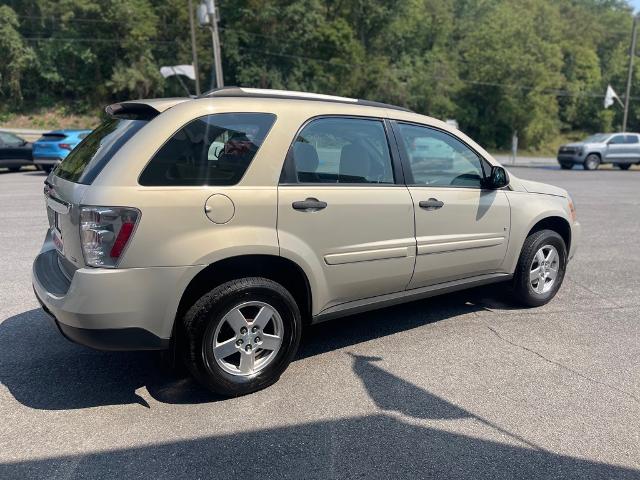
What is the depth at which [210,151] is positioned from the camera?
3.16 meters

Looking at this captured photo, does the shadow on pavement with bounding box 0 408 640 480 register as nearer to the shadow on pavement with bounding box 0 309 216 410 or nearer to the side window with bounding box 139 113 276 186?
the shadow on pavement with bounding box 0 309 216 410

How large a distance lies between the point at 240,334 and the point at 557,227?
11.3 ft

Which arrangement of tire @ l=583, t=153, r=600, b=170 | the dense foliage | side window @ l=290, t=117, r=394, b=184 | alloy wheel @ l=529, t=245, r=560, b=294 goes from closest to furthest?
side window @ l=290, t=117, r=394, b=184
alloy wheel @ l=529, t=245, r=560, b=294
tire @ l=583, t=153, r=600, b=170
the dense foliage

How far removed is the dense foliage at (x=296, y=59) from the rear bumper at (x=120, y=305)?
4465 centimetres

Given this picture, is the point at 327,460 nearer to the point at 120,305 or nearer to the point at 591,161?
the point at 120,305

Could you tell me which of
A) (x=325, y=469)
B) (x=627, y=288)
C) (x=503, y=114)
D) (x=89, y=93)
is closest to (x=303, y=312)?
(x=325, y=469)

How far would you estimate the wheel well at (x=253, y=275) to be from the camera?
125 inches

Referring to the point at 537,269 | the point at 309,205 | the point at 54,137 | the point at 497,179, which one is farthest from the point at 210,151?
the point at 54,137

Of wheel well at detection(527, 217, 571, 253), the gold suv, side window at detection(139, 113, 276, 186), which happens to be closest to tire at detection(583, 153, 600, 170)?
wheel well at detection(527, 217, 571, 253)

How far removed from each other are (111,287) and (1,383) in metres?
1.30

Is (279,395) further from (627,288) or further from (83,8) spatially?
(83,8)

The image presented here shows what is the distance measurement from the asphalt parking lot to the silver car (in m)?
22.3

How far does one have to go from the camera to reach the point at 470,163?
176 inches

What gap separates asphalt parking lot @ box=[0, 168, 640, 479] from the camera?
2678mm
